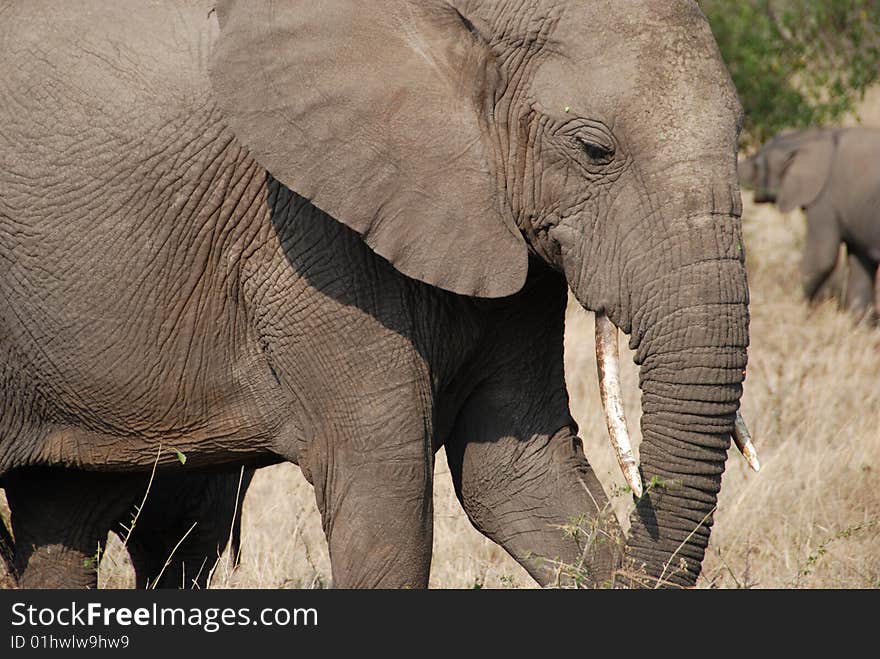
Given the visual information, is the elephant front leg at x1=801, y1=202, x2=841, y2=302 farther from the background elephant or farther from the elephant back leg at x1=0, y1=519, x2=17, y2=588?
the elephant back leg at x1=0, y1=519, x2=17, y2=588

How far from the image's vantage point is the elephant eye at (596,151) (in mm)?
3422

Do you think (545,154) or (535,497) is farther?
(535,497)

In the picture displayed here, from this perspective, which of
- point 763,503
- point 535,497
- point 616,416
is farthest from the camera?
point 763,503

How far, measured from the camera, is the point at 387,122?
3.59 m

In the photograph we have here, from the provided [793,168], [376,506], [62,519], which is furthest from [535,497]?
[793,168]

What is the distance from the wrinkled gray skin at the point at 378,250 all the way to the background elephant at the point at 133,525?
1.44 feet

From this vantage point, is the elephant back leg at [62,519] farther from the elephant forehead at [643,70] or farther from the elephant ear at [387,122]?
the elephant forehead at [643,70]

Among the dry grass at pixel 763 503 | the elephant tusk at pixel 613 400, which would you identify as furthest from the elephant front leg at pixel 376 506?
the dry grass at pixel 763 503

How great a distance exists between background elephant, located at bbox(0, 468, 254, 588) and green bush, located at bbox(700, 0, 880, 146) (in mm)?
6187

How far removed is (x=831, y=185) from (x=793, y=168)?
33 cm

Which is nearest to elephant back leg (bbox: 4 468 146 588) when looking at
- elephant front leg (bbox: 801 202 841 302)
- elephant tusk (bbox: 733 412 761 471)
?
elephant tusk (bbox: 733 412 761 471)

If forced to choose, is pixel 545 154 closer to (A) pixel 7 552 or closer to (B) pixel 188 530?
(B) pixel 188 530

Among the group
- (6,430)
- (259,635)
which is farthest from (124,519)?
(259,635)

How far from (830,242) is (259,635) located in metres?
8.12
